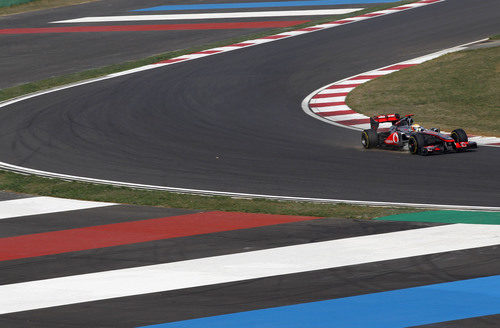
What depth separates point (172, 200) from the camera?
1328 centimetres

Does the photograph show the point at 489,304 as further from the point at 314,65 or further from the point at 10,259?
the point at 314,65

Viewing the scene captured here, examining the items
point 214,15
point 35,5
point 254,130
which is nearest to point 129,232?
point 254,130

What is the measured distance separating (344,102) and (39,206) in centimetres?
977

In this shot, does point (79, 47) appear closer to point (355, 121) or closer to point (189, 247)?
point (355, 121)

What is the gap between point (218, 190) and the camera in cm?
1395

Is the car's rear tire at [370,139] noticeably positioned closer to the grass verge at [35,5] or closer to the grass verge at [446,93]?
the grass verge at [446,93]

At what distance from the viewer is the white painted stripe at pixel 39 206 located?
13.1 m

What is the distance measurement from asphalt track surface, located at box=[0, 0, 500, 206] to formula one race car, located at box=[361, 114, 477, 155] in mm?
265

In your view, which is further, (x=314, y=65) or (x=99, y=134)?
(x=314, y=65)

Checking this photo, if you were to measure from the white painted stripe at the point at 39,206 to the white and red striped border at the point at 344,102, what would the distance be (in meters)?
7.33

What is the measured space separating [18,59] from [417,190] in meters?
20.4

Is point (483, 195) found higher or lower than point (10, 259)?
lower

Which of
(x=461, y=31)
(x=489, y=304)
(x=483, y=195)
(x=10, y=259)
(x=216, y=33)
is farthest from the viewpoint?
(x=216, y=33)

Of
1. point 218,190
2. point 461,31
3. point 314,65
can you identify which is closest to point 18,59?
point 314,65
